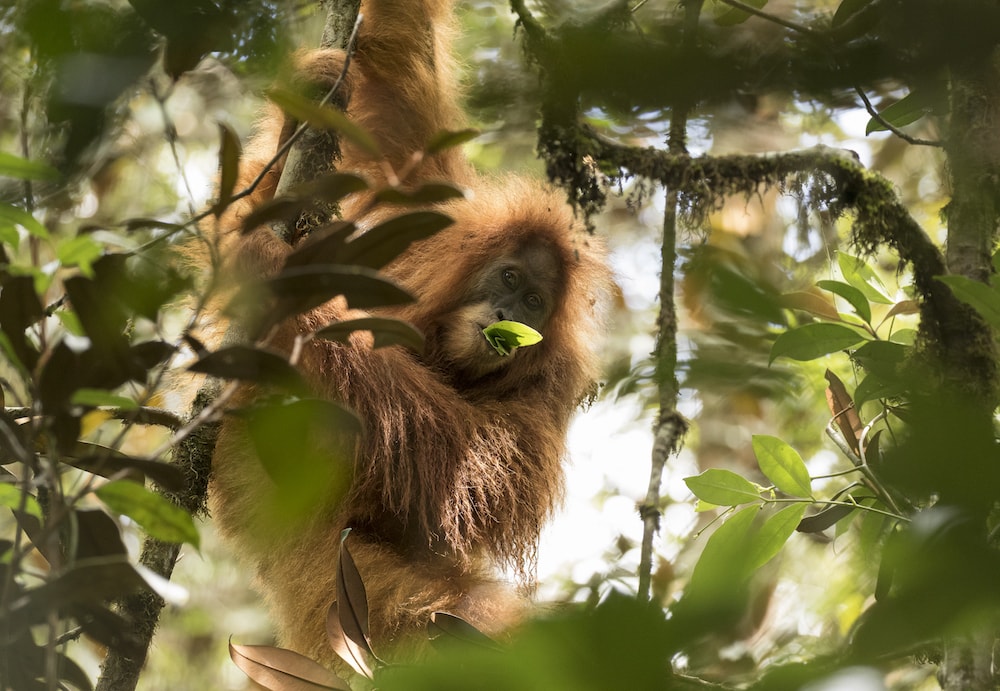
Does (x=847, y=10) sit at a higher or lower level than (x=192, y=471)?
higher

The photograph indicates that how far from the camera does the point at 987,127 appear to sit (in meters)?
3.39

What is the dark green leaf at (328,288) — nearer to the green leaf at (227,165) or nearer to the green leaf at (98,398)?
the green leaf at (227,165)

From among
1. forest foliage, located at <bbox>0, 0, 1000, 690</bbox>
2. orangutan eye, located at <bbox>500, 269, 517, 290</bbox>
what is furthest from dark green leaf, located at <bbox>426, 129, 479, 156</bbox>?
orangutan eye, located at <bbox>500, 269, 517, 290</bbox>

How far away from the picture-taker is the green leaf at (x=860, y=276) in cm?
393

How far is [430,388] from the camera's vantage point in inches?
177

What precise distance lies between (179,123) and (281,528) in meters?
7.21

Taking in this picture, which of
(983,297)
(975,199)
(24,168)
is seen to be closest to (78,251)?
(24,168)

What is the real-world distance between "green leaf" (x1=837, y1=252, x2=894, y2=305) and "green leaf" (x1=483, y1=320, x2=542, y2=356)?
Result: 1372 millimetres

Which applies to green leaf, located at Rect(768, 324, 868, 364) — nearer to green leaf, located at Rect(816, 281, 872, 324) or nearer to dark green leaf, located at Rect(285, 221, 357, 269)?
green leaf, located at Rect(816, 281, 872, 324)

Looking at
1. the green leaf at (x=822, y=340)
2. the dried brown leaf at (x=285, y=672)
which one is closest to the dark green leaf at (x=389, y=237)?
the dried brown leaf at (x=285, y=672)

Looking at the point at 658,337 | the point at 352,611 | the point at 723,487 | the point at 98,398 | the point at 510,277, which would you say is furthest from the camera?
the point at 510,277

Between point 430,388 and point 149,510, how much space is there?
2615 millimetres

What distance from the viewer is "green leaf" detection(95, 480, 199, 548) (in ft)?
6.22

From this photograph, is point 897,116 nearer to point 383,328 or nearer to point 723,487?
Result: point 723,487
